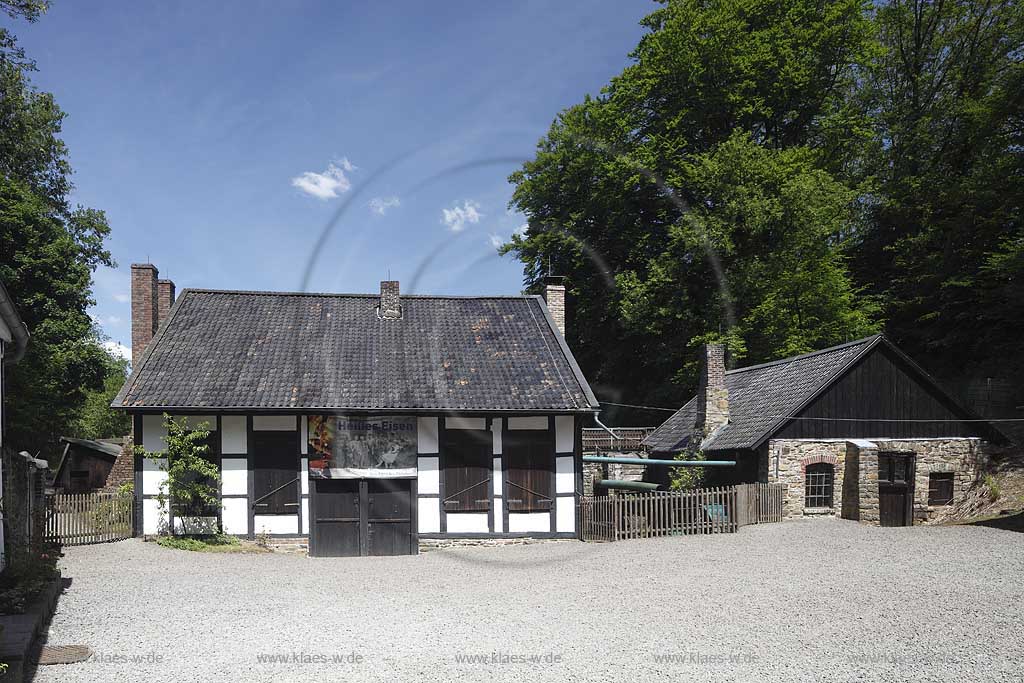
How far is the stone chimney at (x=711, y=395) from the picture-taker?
72.1ft

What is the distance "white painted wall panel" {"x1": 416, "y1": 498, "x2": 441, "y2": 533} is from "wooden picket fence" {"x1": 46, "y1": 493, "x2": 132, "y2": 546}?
6574 mm

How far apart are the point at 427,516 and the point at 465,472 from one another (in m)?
1.33

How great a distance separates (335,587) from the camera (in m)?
12.7

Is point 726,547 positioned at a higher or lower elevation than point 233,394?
lower

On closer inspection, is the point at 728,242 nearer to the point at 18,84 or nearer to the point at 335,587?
the point at 335,587

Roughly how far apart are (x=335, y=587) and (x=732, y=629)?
671 centimetres

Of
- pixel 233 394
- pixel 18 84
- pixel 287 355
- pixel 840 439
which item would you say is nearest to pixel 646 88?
pixel 840 439

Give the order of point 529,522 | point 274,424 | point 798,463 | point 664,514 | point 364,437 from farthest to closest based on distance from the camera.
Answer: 1. point 798,463
2. point 664,514
3. point 529,522
4. point 364,437
5. point 274,424

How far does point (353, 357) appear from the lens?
19094mm

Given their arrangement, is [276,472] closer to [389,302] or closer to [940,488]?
[389,302]

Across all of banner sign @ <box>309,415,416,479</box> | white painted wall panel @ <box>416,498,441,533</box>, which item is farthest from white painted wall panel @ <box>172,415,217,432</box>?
white painted wall panel @ <box>416,498,441,533</box>

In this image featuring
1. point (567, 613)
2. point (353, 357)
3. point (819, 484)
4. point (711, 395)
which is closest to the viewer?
point (567, 613)

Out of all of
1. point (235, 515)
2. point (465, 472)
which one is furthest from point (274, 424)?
point (465, 472)

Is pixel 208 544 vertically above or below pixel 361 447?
below
